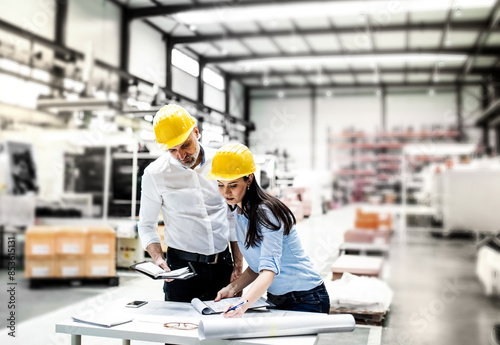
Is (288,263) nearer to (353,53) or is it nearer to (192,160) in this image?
(192,160)

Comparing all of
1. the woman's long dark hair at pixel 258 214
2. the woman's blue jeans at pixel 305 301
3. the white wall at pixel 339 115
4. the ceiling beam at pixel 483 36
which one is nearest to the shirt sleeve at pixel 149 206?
the woman's long dark hair at pixel 258 214

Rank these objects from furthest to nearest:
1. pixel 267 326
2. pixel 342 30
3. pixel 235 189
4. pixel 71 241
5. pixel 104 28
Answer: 1. pixel 342 30
2. pixel 71 241
3. pixel 104 28
4. pixel 235 189
5. pixel 267 326

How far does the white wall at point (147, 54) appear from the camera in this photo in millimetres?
2402

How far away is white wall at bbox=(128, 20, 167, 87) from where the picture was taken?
2.40 metres

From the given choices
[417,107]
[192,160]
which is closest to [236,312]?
[192,160]

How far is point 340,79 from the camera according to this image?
3.40 m

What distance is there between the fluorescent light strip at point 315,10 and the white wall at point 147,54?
0.88 ft

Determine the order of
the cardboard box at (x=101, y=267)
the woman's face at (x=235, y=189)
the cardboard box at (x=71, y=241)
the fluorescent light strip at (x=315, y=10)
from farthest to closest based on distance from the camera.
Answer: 1. the cardboard box at (x=71, y=241)
2. the fluorescent light strip at (x=315, y=10)
3. the cardboard box at (x=101, y=267)
4. the woman's face at (x=235, y=189)

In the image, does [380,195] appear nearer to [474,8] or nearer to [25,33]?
[474,8]

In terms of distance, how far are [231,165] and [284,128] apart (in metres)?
1.54

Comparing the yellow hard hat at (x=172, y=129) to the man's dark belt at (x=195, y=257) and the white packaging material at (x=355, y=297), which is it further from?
the white packaging material at (x=355, y=297)

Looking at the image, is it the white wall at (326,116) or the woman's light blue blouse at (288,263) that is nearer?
the woman's light blue blouse at (288,263)

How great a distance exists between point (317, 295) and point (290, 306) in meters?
0.12

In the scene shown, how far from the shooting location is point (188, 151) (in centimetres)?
183
